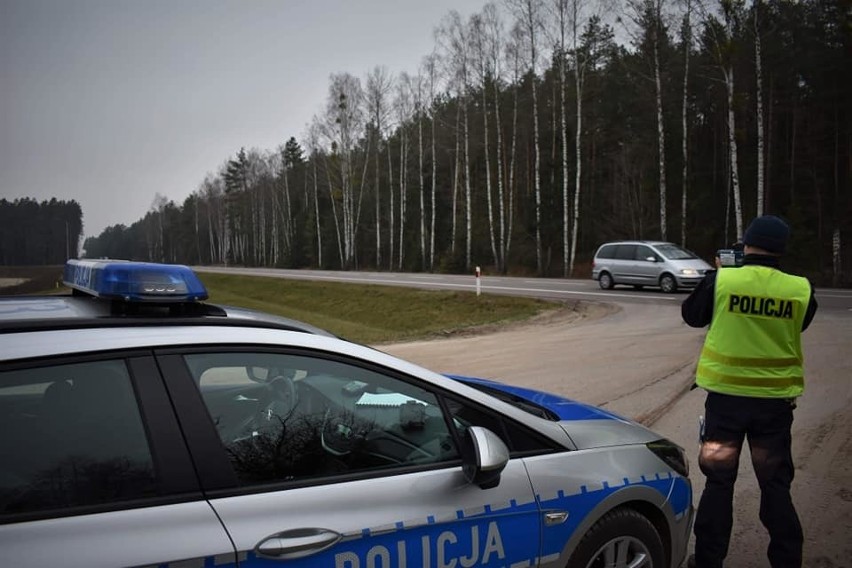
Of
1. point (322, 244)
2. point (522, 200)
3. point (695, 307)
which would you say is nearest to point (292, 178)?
point (322, 244)

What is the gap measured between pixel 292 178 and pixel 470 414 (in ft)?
231

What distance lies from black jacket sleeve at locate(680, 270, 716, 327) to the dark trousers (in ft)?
1.33

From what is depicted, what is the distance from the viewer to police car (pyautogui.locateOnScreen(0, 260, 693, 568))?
174 cm

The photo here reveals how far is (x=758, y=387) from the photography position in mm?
3203

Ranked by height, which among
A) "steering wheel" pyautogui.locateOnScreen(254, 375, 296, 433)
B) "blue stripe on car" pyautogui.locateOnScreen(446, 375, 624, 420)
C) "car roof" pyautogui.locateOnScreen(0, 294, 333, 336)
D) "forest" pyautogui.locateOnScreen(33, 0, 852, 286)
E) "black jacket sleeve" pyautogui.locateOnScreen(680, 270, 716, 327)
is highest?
"forest" pyautogui.locateOnScreen(33, 0, 852, 286)

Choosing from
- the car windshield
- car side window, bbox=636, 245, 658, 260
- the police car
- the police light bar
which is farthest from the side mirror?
car side window, bbox=636, 245, 658, 260

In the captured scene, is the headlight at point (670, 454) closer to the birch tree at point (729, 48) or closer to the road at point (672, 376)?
the road at point (672, 376)

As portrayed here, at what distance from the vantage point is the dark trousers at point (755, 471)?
3.18 m

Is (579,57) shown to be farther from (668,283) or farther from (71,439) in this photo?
(71,439)

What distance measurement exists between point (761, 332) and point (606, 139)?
43.5 m

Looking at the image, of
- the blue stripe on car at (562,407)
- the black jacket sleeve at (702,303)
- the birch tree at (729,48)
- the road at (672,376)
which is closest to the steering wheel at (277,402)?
the blue stripe on car at (562,407)

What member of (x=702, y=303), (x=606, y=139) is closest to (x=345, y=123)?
(x=606, y=139)

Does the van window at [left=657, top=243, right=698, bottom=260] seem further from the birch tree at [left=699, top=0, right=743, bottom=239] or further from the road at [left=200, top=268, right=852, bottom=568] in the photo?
the birch tree at [left=699, top=0, right=743, bottom=239]

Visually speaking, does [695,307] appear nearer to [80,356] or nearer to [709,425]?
[709,425]
